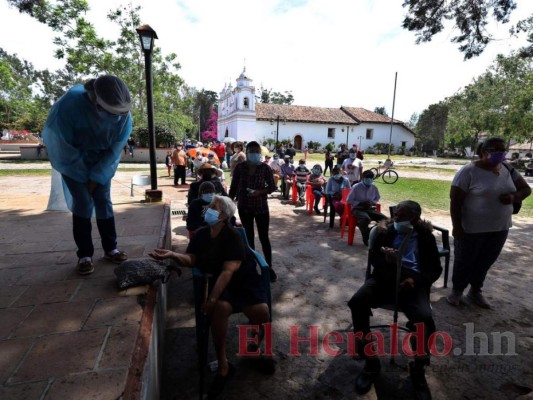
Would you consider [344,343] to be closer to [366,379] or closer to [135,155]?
[366,379]

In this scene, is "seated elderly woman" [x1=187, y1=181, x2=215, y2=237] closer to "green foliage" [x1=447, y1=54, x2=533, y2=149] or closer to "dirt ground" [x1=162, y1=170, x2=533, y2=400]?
"dirt ground" [x1=162, y1=170, x2=533, y2=400]

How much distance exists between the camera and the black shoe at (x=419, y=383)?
215 centimetres

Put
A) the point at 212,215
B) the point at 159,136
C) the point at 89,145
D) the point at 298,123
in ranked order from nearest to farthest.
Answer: the point at 212,215 < the point at 89,145 < the point at 159,136 < the point at 298,123

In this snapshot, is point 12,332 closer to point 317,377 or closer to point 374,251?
point 317,377

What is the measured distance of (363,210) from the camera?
539 cm

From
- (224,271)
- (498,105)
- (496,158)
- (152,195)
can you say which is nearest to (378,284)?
(224,271)

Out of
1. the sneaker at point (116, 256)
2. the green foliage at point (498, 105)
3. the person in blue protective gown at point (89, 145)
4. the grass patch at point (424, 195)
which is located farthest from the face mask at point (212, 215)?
the green foliage at point (498, 105)

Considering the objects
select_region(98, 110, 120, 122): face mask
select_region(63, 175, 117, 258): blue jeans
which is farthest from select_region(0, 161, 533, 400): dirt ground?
select_region(98, 110, 120, 122): face mask

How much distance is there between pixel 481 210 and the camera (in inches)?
124

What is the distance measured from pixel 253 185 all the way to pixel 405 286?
199cm

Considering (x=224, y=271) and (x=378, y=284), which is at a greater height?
(x=224, y=271)

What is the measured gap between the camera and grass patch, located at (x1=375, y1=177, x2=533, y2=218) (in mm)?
8570

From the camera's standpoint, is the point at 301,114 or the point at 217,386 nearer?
the point at 217,386

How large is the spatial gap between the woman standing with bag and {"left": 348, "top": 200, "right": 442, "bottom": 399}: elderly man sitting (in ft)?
3.06
